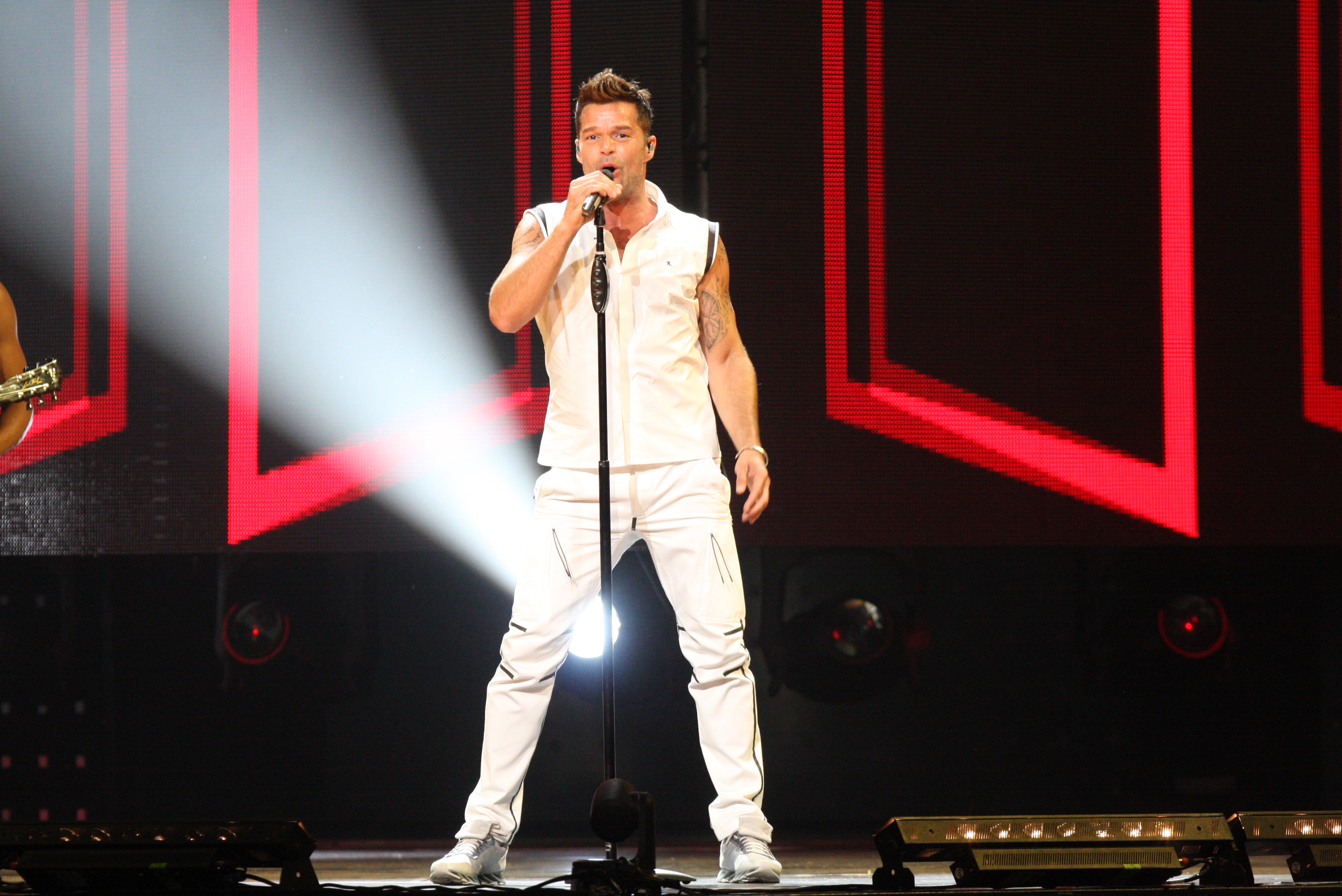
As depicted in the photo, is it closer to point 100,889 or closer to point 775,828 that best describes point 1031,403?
point 775,828

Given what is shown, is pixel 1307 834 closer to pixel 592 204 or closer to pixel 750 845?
pixel 750 845

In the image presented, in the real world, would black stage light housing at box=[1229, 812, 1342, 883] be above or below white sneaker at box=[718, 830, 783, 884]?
above

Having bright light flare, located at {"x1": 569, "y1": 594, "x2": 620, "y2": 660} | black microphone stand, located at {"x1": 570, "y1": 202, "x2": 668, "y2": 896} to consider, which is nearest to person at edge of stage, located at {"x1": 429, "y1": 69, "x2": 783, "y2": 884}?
black microphone stand, located at {"x1": 570, "y1": 202, "x2": 668, "y2": 896}

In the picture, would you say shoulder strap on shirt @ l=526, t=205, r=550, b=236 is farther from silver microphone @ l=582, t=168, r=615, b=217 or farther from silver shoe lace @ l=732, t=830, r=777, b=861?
Result: silver shoe lace @ l=732, t=830, r=777, b=861

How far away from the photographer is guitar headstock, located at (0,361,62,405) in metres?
2.84

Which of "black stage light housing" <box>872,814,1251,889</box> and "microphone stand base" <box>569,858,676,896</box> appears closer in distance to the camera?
"microphone stand base" <box>569,858,676,896</box>

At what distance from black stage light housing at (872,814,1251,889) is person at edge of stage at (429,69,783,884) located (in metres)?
0.44

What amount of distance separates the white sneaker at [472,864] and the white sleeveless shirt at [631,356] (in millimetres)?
837

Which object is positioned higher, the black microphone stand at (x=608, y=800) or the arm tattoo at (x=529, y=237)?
the arm tattoo at (x=529, y=237)

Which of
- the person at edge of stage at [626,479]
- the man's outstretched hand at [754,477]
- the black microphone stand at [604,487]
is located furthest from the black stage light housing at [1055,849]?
the man's outstretched hand at [754,477]

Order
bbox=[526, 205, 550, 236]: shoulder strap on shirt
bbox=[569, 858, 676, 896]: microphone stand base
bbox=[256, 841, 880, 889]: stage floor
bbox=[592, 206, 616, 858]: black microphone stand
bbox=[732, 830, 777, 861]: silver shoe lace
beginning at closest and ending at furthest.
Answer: bbox=[569, 858, 676, 896]: microphone stand base, bbox=[592, 206, 616, 858]: black microphone stand, bbox=[732, 830, 777, 861]: silver shoe lace, bbox=[526, 205, 550, 236]: shoulder strap on shirt, bbox=[256, 841, 880, 889]: stage floor

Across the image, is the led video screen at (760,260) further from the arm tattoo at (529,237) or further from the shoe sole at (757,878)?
the shoe sole at (757,878)

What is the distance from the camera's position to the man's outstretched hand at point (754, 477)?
2.95 m

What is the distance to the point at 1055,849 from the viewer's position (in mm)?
2447
